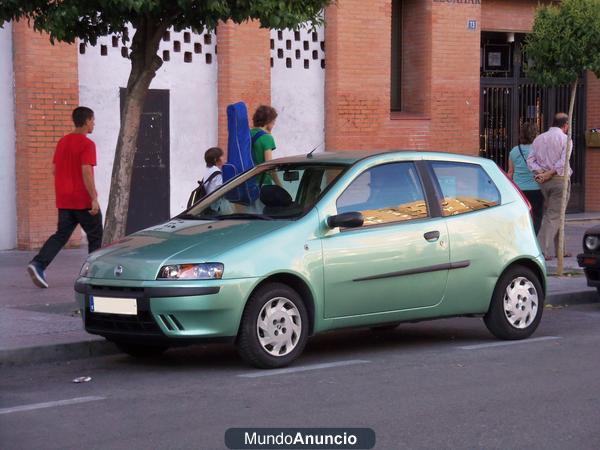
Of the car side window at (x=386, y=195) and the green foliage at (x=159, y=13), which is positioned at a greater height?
the green foliage at (x=159, y=13)

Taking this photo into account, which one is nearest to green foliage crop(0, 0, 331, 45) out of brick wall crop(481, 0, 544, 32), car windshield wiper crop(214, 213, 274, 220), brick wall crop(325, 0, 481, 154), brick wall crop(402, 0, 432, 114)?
car windshield wiper crop(214, 213, 274, 220)

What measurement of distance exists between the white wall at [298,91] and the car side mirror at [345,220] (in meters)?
10.1

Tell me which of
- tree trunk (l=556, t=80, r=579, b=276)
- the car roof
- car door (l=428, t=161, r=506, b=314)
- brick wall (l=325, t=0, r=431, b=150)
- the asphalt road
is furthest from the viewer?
brick wall (l=325, t=0, r=431, b=150)

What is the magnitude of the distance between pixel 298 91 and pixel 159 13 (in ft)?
26.9

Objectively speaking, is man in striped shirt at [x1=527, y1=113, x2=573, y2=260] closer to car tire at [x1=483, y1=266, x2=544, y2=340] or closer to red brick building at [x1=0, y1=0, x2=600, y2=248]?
red brick building at [x1=0, y1=0, x2=600, y2=248]

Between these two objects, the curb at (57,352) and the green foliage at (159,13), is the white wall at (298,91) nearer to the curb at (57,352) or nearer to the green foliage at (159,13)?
the green foliage at (159,13)

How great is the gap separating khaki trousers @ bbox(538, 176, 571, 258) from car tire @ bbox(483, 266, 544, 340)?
221 inches

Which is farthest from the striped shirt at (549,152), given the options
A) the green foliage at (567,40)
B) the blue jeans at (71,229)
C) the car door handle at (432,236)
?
the car door handle at (432,236)

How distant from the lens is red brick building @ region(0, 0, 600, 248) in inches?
648

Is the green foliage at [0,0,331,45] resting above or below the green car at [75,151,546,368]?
above

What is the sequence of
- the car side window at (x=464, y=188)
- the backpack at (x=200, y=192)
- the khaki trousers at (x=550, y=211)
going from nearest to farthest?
1. the car side window at (x=464, y=188)
2. the backpack at (x=200, y=192)
3. the khaki trousers at (x=550, y=211)

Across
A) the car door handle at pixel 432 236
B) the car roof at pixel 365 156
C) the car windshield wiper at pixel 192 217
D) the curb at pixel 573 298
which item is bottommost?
the curb at pixel 573 298

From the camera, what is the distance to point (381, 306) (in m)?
9.50

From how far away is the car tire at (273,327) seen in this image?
8781 mm
